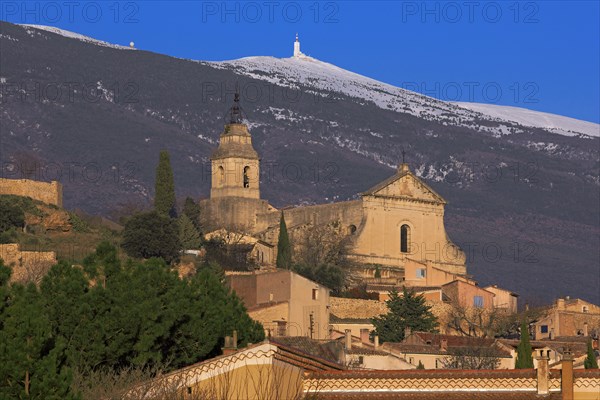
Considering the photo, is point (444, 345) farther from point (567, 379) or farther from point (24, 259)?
point (567, 379)

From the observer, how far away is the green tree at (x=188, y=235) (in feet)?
321

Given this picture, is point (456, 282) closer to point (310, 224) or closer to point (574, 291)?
point (310, 224)

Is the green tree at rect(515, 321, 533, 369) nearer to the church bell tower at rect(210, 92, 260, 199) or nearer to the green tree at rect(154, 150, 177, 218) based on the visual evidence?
the green tree at rect(154, 150, 177, 218)

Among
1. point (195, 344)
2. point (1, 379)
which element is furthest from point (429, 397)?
point (195, 344)

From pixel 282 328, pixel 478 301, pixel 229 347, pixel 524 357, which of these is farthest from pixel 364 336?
pixel 229 347

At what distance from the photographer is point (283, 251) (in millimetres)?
94562

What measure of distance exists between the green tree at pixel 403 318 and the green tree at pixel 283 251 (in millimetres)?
8571

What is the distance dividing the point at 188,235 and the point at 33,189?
7667 mm

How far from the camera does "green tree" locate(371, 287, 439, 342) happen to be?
3135 inches

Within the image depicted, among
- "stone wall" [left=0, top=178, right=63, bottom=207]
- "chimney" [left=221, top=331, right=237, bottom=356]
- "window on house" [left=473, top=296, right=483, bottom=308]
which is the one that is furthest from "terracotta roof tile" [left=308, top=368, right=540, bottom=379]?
"stone wall" [left=0, top=178, right=63, bottom=207]

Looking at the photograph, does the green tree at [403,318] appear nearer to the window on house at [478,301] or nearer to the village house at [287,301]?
the village house at [287,301]

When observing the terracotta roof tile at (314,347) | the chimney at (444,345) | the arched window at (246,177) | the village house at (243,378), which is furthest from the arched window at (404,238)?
the village house at (243,378)

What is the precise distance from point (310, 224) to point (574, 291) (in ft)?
276

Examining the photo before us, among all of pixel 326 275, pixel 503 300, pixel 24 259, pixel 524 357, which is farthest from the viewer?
pixel 503 300
